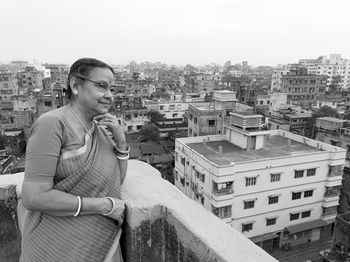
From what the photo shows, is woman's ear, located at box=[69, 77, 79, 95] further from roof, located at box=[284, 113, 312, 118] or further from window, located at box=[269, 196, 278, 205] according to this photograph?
roof, located at box=[284, 113, 312, 118]

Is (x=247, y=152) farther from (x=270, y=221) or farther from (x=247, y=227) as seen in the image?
(x=247, y=227)

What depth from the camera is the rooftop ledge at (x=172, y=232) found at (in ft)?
6.08

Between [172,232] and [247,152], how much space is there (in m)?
14.7

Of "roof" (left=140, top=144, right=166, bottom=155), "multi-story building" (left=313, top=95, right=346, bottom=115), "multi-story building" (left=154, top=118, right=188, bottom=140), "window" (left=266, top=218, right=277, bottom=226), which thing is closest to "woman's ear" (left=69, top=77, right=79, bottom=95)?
"window" (left=266, top=218, right=277, bottom=226)

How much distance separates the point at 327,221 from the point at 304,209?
6.24 ft

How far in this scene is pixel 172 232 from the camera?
222 cm

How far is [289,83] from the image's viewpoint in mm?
44875

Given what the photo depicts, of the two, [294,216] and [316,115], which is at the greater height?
[316,115]

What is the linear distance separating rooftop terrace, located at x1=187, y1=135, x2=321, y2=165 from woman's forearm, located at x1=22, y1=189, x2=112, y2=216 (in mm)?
12784

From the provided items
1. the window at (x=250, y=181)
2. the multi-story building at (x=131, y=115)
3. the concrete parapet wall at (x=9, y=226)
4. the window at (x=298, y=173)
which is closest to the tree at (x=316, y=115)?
the window at (x=298, y=173)

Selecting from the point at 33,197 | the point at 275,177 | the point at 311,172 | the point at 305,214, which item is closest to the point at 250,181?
the point at 275,177

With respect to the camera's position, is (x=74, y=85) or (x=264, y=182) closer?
(x=74, y=85)

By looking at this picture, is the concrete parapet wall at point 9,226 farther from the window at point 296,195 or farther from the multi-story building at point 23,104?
the multi-story building at point 23,104

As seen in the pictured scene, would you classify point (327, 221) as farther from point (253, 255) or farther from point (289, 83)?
point (289, 83)
